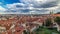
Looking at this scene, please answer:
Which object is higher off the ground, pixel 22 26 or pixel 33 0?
pixel 33 0

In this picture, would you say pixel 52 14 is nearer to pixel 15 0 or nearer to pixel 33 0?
pixel 33 0

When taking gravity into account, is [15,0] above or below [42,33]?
above

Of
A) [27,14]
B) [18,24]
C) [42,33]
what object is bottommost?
[42,33]

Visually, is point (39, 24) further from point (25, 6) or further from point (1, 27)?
point (1, 27)

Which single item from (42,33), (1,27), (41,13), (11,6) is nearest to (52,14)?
(41,13)

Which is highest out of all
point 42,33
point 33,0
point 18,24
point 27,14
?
point 33,0

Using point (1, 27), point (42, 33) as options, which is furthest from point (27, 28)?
point (1, 27)

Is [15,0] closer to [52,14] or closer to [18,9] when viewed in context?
[18,9]
